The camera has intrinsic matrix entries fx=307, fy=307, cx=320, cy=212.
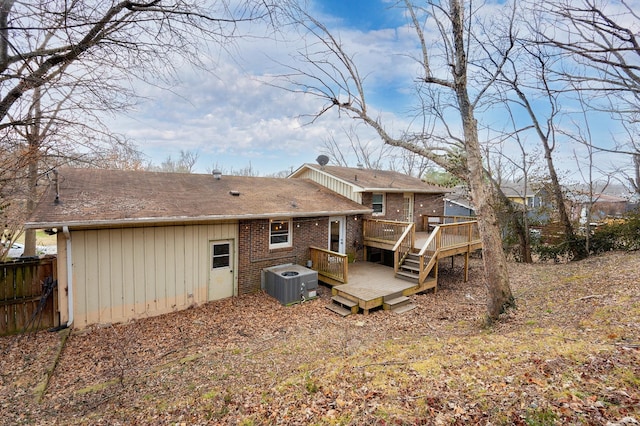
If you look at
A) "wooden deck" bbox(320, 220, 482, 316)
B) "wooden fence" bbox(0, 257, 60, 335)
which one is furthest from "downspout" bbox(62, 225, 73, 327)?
"wooden deck" bbox(320, 220, 482, 316)

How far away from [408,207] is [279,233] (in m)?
7.85

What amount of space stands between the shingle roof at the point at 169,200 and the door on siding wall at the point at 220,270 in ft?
3.75

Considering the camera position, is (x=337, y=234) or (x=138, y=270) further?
(x=337, y=234)

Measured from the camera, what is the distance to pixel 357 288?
9.78m

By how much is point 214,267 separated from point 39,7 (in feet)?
22.9

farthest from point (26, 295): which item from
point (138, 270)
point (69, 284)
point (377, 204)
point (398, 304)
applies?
point (377, 204)

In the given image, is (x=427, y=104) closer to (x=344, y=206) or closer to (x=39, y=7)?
(x=344, y=206)

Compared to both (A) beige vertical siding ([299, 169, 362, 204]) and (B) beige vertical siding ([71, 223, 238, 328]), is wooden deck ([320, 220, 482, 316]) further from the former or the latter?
(B) beige vertical siding ([71, 223, 238, 328])

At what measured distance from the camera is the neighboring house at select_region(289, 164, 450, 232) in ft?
45.5

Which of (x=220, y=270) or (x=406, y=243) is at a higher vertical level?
(x=406, y=243)

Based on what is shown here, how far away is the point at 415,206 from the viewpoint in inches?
634

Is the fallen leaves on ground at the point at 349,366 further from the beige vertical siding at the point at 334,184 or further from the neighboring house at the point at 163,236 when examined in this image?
the beige vertical siding at the point at 334,184

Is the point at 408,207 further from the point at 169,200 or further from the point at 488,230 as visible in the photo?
the point at 169,200

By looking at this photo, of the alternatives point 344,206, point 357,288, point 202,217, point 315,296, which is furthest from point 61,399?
point 344,206
